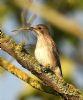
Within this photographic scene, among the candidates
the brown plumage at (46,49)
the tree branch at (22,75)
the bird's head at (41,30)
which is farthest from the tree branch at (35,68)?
the bird's head at (41,30)

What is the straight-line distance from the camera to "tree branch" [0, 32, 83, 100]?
316 cm

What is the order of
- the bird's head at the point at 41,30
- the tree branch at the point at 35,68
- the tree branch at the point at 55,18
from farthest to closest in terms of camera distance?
the bird's head at the point at 41,30 → the tree branch at the point at 55,18 → the tree branch at the point at 35,68

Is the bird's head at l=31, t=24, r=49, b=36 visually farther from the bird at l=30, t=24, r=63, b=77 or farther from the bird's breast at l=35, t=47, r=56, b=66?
the bird's breast at l=35, t=47, r=56, b=66

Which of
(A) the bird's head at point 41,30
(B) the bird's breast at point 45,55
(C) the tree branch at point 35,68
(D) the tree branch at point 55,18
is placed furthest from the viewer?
(A) the bird's head at point 41,30

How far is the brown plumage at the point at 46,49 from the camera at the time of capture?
4523 mm

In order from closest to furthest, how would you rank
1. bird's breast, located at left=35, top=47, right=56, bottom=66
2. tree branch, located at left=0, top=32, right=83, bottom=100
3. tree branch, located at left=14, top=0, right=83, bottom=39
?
1. tree branch, located at left=0, top=32, right=83, bottom=100
2. tree branch, located at left=14, top=0, right=83, bottom=39
3. bird's breast, located at left=35, top=47, right=56, bottom=66

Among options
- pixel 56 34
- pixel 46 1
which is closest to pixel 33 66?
pixel 56 34

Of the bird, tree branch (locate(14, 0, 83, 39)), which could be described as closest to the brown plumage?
the bird

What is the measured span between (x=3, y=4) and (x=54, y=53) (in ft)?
2.33

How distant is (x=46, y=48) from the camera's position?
4.73 metres

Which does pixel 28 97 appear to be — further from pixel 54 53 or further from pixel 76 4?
pixel 76 4

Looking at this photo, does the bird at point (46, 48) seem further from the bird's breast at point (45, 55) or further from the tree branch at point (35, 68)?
the tree branch at point (35, 68)

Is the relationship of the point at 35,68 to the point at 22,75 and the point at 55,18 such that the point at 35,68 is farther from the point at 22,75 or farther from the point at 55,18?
the point at 55,18

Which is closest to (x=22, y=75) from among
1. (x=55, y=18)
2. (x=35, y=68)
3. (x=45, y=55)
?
(x=35, y=68)
